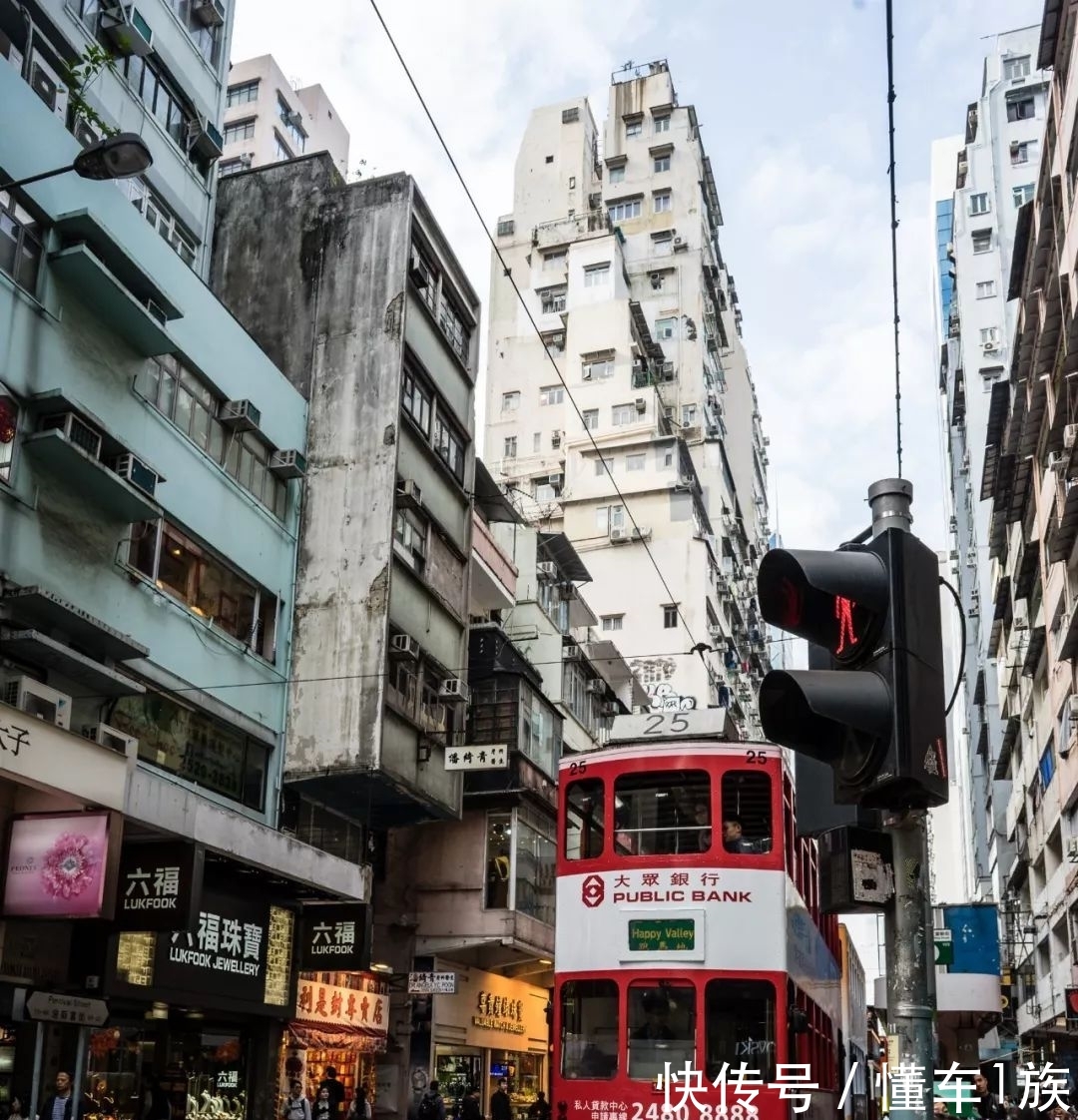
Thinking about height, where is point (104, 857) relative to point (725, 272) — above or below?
below

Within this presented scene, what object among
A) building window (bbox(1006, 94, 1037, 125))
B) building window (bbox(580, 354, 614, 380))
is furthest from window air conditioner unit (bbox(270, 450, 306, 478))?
building window (bbox(1006, 94, 1037, 125))

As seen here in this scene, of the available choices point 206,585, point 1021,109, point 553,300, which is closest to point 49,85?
point 206,585

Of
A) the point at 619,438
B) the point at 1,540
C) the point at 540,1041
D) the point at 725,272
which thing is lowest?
the point at 540,1041

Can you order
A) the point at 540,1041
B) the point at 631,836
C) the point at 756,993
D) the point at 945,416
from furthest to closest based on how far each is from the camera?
1. the point at 945,416
2. the point at 540,1041
3. the point at 631,836
4. the point at 756,993

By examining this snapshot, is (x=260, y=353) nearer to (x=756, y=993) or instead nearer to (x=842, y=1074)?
(x=756, y=993)

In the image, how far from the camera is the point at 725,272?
193 ft

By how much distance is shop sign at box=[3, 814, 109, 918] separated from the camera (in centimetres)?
1155

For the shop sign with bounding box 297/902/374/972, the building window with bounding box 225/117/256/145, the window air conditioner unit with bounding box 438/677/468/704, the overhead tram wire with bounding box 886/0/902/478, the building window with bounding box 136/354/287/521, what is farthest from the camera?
the building window with bounding box 225/117/256/145

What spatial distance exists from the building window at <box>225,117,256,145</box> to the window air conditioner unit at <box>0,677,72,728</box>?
44.8 m

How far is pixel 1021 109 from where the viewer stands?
5219cm

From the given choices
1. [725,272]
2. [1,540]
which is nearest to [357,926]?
[1,540]

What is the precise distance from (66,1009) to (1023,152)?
162ft

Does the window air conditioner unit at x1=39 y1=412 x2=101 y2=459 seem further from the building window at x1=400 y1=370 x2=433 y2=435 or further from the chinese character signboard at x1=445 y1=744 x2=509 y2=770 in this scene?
the chinese character signboard at x1=445 y1=744 x2=509 y2=770

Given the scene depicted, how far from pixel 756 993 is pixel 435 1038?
37.0ft
